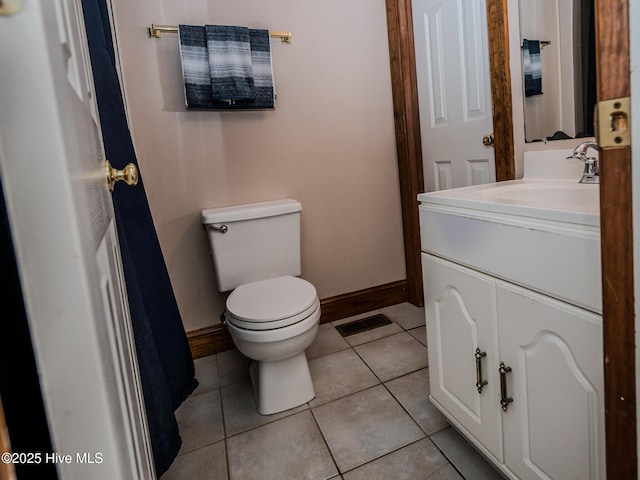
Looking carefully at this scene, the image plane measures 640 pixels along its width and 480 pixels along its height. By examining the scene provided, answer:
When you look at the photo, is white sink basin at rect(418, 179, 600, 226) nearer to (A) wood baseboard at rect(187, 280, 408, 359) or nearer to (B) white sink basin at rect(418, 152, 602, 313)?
(B) white sink basin at rect(418, 152, 602, 313)

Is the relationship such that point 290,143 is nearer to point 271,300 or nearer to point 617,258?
point 271,300

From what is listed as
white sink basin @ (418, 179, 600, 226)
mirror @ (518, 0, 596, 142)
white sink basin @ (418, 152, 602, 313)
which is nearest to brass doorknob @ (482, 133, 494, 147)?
mirror @ (518, 0, 596, 142)

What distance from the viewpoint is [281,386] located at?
1.54 m

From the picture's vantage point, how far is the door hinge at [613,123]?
1.39 ft

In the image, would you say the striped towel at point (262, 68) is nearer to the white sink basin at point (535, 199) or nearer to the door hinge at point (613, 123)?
the white sink basin at point (535, 199)

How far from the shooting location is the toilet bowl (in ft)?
4.61

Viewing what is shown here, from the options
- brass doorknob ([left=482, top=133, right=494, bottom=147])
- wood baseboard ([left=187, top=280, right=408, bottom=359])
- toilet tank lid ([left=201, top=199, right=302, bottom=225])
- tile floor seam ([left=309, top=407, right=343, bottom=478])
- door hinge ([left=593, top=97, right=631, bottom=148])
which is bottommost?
tile floor seam ([left=309, top=407, right=343, bottom=478])

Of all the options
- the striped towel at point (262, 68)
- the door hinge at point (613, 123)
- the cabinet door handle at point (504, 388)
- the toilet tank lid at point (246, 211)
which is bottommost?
the cabinet door handle at point (504, 388)

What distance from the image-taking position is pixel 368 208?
7.52ft

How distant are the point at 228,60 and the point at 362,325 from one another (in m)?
1.50

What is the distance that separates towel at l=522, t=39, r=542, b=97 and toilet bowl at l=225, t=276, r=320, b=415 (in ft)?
3.69

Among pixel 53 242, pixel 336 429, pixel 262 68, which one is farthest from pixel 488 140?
pixel 53 242

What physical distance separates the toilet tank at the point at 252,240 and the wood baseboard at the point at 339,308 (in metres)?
0.34

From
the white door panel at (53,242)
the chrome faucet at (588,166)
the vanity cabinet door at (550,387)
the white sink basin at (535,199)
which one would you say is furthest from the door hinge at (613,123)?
the chrome faucet at (588,166)
